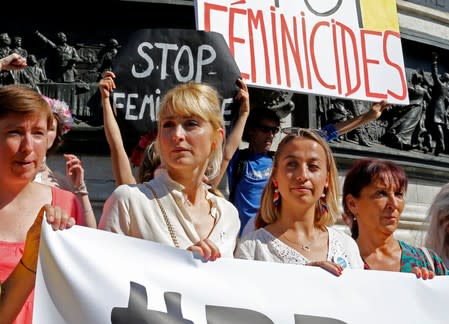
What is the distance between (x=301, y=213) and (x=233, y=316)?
2.40 feet

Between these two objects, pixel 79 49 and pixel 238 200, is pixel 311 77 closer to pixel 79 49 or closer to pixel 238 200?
pixel 238 200

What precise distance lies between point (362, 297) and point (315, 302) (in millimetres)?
221

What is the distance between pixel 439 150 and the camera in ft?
29.8

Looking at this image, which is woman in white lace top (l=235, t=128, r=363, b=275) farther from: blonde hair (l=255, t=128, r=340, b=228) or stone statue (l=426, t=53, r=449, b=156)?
stone statue (l=426, t=53, r=449, b=156)

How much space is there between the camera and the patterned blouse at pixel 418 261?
4059 millimetres

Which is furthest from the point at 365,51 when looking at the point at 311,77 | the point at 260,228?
the point at 260,228

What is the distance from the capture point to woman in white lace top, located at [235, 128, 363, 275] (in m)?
3.67

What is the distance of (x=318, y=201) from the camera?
3938 millimetres

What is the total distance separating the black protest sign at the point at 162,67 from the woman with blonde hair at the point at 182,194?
1567mm

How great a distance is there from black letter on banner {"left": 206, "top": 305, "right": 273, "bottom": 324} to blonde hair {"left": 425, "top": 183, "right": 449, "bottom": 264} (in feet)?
5.05

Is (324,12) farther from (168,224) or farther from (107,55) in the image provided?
(168,224)

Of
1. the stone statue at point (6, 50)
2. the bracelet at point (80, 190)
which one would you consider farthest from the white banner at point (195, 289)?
the stone statue at point (6, 50)

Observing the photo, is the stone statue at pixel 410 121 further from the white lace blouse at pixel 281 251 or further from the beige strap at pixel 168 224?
the beige strap at pixel 168 224

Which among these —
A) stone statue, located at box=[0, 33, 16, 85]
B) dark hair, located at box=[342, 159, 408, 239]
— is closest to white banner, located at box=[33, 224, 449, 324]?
dark hair, located at box=[342, 159, 408, 239]
